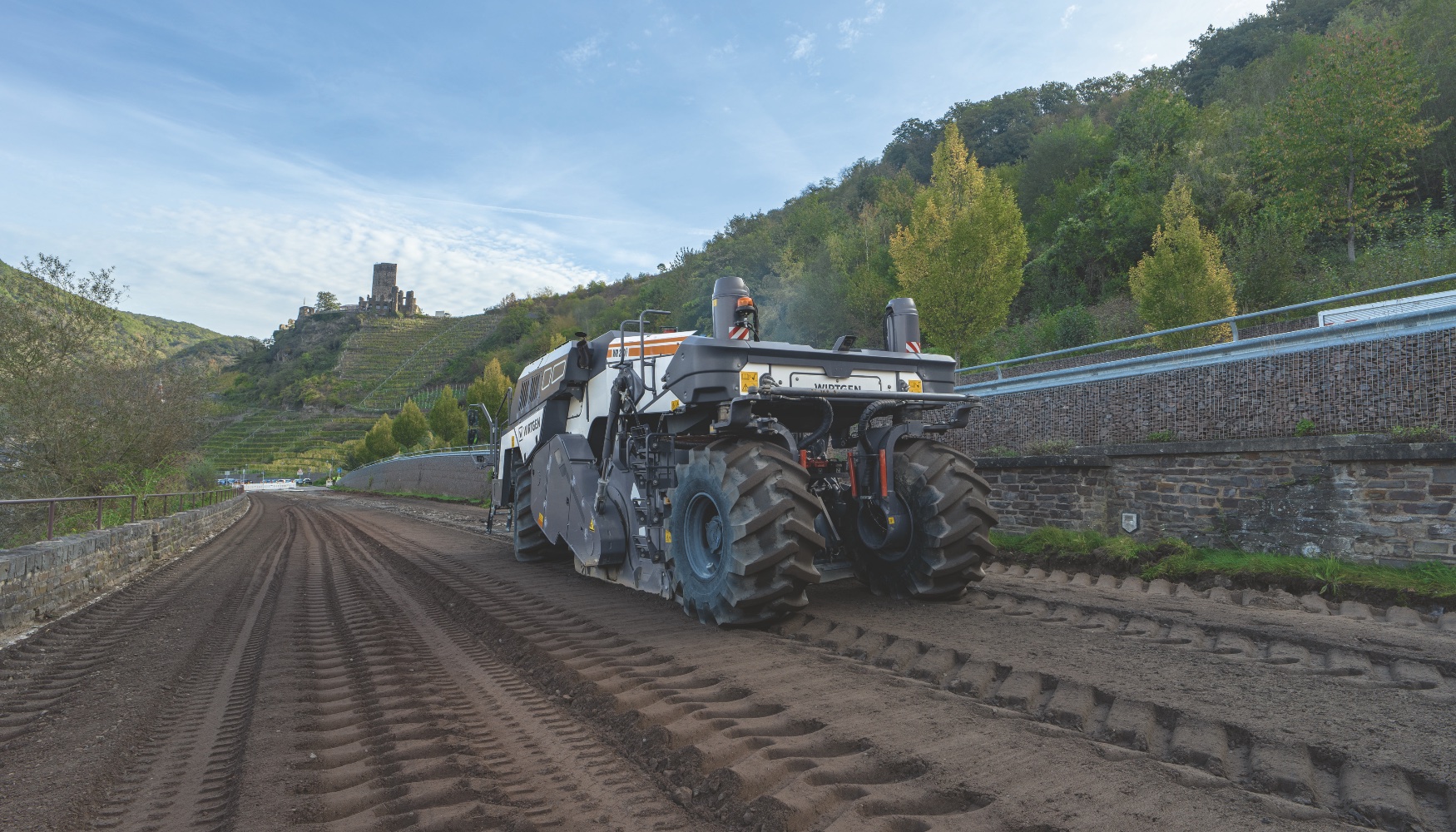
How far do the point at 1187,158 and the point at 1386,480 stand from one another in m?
28.4

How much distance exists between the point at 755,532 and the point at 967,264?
15339mm

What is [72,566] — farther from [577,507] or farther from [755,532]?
[755,532]

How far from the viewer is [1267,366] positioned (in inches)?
317

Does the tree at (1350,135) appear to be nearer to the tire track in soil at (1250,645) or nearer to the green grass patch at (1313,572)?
the green grass patch at (1313,572)

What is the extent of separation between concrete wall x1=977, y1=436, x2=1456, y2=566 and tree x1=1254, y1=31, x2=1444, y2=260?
17.7 m

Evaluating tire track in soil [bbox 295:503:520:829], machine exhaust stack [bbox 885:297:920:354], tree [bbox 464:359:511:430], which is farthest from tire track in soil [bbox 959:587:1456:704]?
tree [bbox 464:359:511:430]

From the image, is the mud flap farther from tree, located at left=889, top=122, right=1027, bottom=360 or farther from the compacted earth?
tree, located at left=889, top=122, right=1027, bottom=360

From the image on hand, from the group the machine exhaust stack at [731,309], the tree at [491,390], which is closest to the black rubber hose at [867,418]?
the machine exhaust stack at [731,309]

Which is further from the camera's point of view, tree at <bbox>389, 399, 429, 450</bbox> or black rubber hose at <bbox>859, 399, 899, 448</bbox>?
tree at <bbox>389, 399, 429, 450</bbox>

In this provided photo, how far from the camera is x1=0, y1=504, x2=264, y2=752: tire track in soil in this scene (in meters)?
4.46

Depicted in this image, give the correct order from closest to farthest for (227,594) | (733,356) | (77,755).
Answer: (77,755), (733,356), (227,594)

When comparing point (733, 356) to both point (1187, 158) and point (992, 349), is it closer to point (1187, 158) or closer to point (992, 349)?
point (992, 349)

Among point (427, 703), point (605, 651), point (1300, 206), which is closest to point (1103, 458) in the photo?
point (605, 651)

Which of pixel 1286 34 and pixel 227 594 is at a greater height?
pixel 1286 34
